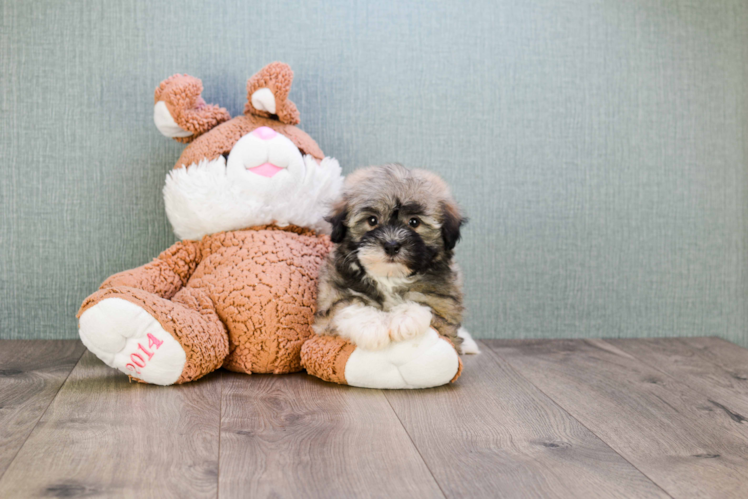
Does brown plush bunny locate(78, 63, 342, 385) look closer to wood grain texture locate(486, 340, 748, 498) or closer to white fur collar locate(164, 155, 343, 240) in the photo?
white fur collar locate(164, 155, 343, 240)

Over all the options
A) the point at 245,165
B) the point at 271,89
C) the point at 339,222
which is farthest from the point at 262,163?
the point at 339,222

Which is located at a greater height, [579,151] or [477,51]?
[477,51]

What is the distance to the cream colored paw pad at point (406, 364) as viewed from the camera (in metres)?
1.58

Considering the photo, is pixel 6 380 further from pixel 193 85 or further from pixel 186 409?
pixel 193 85

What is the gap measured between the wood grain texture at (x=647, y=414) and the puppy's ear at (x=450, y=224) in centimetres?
49

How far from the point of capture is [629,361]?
2039 mm

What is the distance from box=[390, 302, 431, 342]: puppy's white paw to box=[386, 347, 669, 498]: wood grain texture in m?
0.17

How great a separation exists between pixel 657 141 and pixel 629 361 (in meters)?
0.86

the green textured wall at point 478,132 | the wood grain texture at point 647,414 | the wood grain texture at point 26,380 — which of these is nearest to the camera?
the wood grain texture at point 647,414

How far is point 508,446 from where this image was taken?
129cm

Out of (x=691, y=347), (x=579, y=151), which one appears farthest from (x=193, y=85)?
(x=691, y=347)

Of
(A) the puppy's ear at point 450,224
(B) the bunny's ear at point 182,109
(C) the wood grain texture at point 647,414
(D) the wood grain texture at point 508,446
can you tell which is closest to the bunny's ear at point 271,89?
(B) the bunny's ear at point 182,109

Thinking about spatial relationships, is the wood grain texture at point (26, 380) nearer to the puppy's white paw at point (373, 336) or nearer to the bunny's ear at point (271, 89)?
the puppy's white paw at point (373, 336)

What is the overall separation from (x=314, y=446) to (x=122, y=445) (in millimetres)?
378
